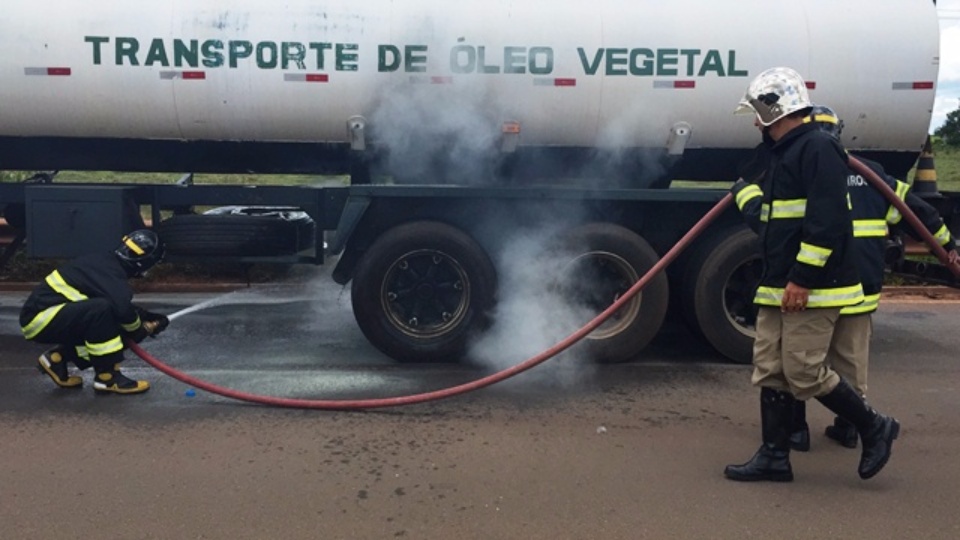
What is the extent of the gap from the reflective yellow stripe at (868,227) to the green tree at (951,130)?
22.5 m

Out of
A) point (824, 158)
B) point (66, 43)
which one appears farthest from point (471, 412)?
point (66, 43)

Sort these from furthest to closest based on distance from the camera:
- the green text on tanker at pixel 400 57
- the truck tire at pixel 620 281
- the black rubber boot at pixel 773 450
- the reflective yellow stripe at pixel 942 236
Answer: the truck tire at pixel 620 281
the green text on tanker at pixel 400 57
the reflective yellow stripe at pixel 942 236
the black rubber boot at pixel 773 450

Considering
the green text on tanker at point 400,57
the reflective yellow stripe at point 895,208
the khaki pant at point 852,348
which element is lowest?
the khaki pant at point 852,348

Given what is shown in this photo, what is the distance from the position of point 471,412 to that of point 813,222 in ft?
7.47

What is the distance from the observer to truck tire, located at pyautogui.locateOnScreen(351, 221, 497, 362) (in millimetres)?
5707

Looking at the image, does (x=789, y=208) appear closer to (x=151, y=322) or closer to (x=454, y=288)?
(x=454, y=288)

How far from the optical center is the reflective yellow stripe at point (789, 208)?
3.60m

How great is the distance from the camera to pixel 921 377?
569 cm

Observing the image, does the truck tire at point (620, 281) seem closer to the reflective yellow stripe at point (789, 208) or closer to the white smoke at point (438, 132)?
the white smoke at point (438, 132)

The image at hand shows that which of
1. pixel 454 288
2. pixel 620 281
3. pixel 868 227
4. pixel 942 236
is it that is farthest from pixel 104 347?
pixel 942 236

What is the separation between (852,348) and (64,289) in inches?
182

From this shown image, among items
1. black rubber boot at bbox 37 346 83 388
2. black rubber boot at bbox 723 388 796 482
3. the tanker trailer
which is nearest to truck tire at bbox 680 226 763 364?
the tanker trailer

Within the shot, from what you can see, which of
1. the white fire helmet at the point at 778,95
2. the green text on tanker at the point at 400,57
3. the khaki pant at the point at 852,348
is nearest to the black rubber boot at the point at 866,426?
the khaki pant at the point at 852,348

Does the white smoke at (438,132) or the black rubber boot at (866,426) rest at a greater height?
the white smoke at (438,132)
